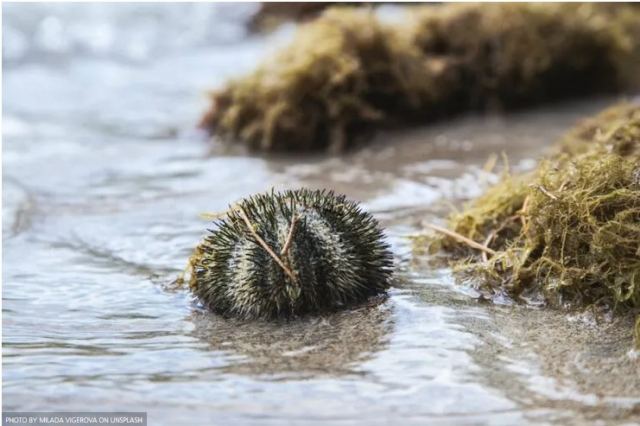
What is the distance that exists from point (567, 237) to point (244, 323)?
133 cm

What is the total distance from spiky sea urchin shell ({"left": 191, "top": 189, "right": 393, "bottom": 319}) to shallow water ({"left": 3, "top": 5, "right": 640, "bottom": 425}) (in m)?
0.09

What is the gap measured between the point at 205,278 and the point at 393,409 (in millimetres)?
1087

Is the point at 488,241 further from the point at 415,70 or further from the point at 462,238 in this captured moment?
the point at 415,70

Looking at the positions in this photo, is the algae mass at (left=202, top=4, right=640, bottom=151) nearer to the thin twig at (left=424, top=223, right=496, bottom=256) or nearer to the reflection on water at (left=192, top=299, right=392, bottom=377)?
the thin twig at (left=424, top=223, right=496, bottom=256)

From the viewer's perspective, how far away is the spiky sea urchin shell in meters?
3.29

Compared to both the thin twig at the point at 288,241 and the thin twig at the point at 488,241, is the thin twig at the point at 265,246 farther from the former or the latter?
the thin twig at the point at 488,241

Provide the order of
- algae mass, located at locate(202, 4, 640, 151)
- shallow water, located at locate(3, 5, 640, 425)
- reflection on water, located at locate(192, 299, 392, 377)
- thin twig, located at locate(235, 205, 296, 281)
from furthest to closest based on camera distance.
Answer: algae mass, located at locate(202, 4, 640, 151) < thin twig, located at locate(235, 205, 296, 281) < reflection on water, located at locate(192, 299, 392, 377) < shallow water, located at locate(3, 5, 640, 425)

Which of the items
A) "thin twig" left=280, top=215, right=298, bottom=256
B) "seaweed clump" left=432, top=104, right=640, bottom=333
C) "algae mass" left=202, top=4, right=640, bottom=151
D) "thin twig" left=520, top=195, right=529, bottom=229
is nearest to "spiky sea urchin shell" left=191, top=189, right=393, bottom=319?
"thin twig" left=280, top=215, right=298, bottom=256

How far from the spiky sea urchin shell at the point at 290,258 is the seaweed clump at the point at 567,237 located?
59 cm

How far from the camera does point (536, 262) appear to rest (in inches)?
144

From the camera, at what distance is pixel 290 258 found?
3.29m

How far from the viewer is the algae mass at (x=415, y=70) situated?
276 inches

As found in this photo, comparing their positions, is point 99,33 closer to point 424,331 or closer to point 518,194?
point 518,194

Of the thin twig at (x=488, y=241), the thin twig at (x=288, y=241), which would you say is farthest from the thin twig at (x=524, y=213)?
the thin twig at (x=288, y=241)
